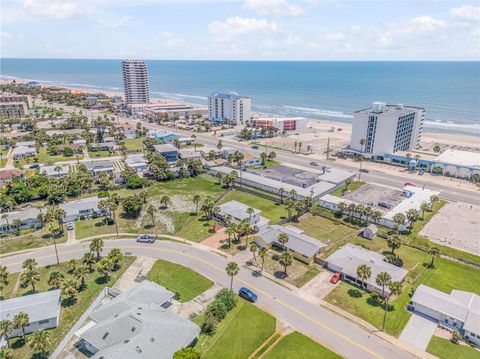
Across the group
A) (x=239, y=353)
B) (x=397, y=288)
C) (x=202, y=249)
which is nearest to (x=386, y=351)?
(x=397, y=288)

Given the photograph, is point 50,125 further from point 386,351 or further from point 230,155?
point 386,351

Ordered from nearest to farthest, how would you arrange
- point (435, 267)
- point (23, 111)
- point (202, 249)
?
1. point (435, 267)
2. point (202, 249)
3. point (23, 111)

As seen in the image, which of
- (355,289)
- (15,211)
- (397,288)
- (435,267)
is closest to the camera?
(397,288)

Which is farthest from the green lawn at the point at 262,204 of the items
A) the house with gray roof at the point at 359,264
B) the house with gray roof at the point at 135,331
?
the house with gray roof at the point at 135,331

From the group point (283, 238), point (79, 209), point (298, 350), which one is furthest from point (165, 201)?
point (298, 350)

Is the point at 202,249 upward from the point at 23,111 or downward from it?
downward

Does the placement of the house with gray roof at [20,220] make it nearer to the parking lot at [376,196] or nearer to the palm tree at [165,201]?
the palm tree at [165,201]

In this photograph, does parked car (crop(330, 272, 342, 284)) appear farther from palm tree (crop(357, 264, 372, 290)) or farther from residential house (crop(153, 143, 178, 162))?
residential house (crop(153, 143, 178, 162))
